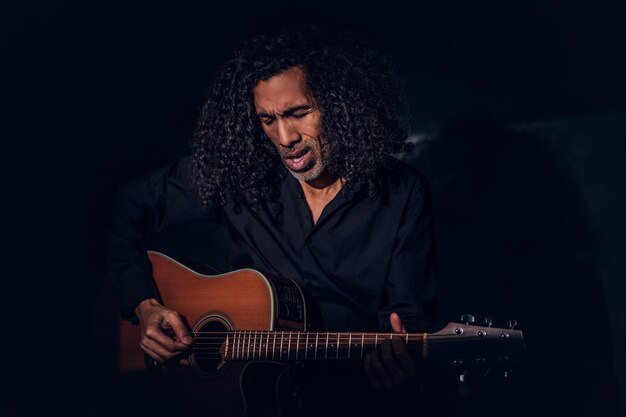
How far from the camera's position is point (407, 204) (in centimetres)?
304

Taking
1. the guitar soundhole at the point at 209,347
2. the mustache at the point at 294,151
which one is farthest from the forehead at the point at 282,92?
the guitar soundhole at the point at 209,347

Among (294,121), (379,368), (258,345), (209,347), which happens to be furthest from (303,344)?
(294,121)

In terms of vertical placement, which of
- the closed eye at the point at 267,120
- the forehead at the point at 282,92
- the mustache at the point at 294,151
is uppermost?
the forehead at the point at 282,92

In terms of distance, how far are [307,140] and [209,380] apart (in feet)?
3.01

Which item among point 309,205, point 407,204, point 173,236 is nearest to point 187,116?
point 173,236

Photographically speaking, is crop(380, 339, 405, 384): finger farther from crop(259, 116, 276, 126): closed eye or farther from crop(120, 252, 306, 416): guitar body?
crop(259, 116, 276, 126): closed eye

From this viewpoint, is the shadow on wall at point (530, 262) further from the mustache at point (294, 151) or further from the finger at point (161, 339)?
the finger at point (161, 339)

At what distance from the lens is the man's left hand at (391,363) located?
2543 millimetres

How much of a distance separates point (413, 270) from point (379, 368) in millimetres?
517

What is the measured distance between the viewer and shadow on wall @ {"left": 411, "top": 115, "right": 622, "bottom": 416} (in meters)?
3.36

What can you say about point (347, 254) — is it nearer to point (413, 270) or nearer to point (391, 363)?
point (413, 270)

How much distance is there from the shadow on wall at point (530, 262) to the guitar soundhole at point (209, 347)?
1.22 metres

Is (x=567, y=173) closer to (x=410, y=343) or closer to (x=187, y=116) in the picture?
(x=410, y=343)

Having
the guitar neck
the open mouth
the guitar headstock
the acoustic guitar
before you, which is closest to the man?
the open mouth
